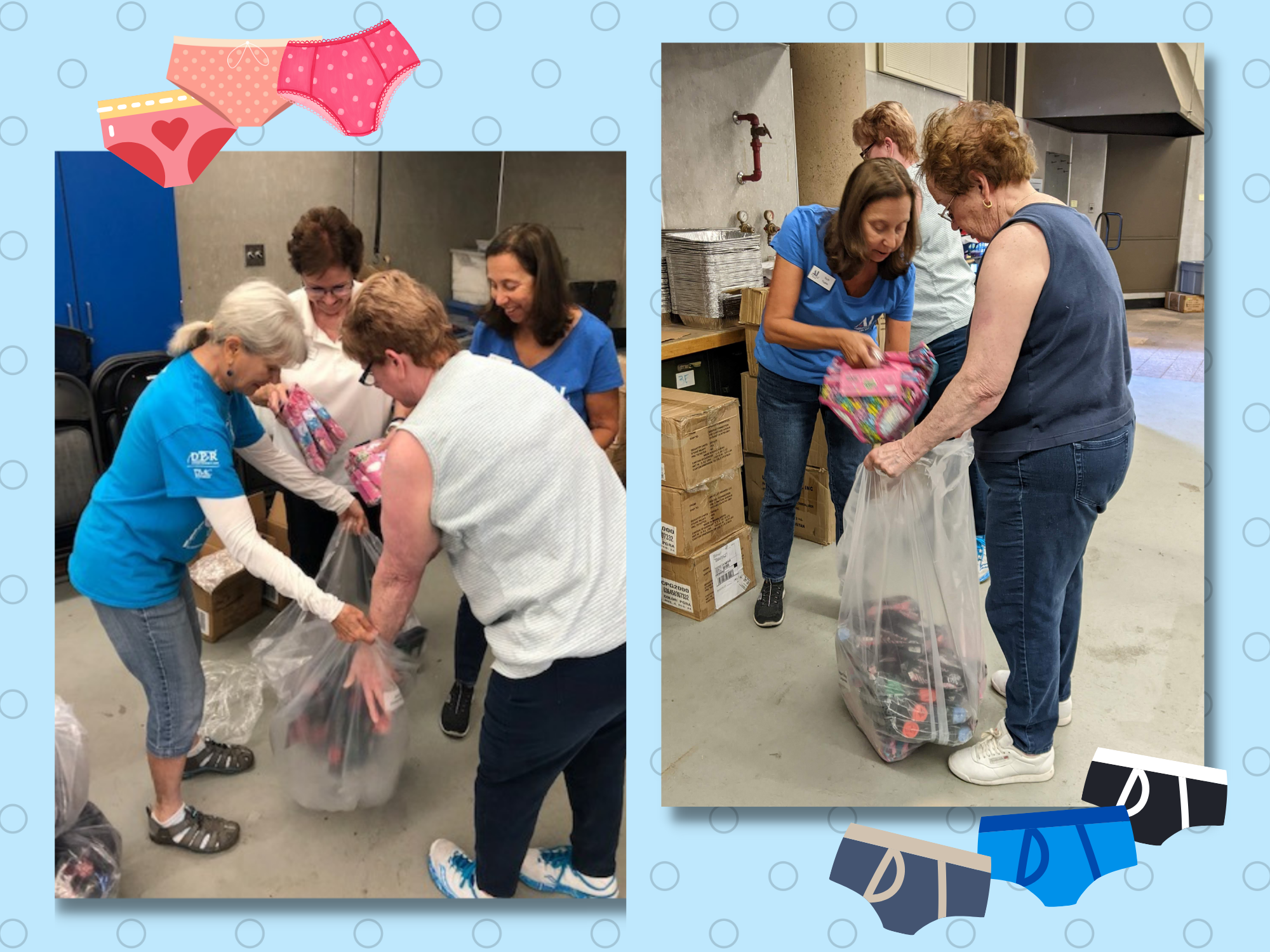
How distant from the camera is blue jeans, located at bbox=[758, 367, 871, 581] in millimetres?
1908

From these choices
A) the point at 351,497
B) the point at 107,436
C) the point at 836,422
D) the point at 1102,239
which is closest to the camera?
the point at 107,436

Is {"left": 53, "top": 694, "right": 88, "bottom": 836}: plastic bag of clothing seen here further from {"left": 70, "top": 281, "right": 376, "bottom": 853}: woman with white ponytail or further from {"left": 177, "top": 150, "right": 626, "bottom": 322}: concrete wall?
{"left": 177, "top": 150, "right": 626, "bottom": 322}: concrete wall

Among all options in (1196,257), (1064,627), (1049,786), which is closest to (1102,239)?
(1196,257)

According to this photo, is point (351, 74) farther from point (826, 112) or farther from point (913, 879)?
point (913, 879)

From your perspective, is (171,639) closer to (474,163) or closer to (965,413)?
(474,163)

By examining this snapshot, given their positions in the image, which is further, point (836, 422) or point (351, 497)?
point (836, 422)

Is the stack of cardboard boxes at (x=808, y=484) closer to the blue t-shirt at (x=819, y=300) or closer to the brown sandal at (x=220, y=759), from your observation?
the blue t-shirt at (x=819, y=300)

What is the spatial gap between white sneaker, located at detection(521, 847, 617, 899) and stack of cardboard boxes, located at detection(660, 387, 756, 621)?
1.57 ft

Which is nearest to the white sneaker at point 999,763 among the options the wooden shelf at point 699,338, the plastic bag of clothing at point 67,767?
the wooden shelf at point 699,338

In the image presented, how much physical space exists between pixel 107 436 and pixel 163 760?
0.55 metres

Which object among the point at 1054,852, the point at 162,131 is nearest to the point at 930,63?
the point at 162,131

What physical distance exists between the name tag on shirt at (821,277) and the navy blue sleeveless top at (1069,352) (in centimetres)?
35

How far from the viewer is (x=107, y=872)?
1549 mm

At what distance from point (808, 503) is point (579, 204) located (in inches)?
33.7
